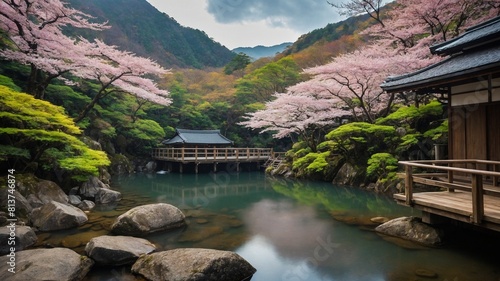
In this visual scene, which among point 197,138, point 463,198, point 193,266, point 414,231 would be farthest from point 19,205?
point 197,138

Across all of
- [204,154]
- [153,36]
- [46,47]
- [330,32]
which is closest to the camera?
[46,47]

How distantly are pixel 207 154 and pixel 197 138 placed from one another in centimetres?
182

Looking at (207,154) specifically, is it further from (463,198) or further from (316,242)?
(463,198)

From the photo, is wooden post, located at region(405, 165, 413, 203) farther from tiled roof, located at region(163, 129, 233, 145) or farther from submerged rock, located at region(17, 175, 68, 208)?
tiled roof, located at region(163, 129, 233, 145)

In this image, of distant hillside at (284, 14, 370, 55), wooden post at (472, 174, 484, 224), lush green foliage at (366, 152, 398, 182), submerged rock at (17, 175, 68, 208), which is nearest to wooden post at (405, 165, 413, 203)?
wooden post at (472, 174, 484, 224)

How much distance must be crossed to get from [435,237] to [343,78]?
1103 cm

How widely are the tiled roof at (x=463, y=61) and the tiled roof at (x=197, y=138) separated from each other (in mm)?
19000

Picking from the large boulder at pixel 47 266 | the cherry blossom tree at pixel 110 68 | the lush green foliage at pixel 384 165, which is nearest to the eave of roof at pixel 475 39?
the lush green foliage at pixel 384 165

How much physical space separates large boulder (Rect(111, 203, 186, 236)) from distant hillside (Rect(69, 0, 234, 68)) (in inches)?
1722

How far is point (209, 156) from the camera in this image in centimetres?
2394

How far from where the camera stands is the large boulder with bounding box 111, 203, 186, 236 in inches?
258

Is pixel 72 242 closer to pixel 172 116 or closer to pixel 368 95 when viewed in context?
pixel 368 95

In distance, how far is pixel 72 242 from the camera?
19.6 feet

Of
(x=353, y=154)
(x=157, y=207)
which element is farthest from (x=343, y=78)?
(x=157, y=207)
